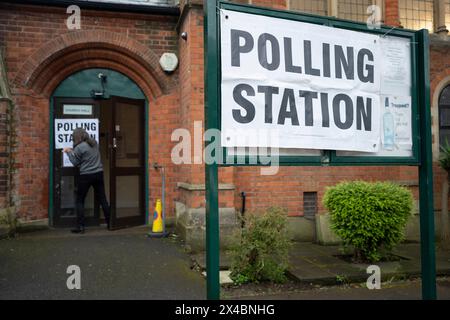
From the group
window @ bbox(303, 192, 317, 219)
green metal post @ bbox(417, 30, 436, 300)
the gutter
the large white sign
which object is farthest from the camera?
window @ bbox(303, 192, 317, 219)

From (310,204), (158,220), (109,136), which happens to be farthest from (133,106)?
(310,204)

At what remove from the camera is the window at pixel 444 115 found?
25.8 feet

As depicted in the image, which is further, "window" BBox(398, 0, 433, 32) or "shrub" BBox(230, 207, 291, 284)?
"window" BBox(398, 0, 433, 32)

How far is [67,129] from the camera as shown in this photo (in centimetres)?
712

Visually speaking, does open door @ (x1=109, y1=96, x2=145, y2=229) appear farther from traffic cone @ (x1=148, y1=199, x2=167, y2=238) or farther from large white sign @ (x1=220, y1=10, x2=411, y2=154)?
large white sign @ (x1=220, y1=10, x2=411, y2=154)

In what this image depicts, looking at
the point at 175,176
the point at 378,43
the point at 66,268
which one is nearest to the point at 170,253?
the point at 66,268

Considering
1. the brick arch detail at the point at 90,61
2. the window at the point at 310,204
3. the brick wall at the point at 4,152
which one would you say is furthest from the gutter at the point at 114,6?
the window at the point at 310,204

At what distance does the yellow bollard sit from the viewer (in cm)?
669

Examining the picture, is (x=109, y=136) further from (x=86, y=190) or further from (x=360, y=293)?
(x=360, y=293)

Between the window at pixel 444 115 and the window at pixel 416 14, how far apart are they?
4.71 ft

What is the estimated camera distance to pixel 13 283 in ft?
14.1

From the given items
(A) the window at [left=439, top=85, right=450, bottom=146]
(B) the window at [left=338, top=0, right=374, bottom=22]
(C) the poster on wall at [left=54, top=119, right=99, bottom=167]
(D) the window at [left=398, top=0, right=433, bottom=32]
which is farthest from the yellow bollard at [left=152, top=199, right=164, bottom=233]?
(D) the window at [left=398, top=0, right=433, bottom=32]

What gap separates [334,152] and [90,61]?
5749 millimetres
